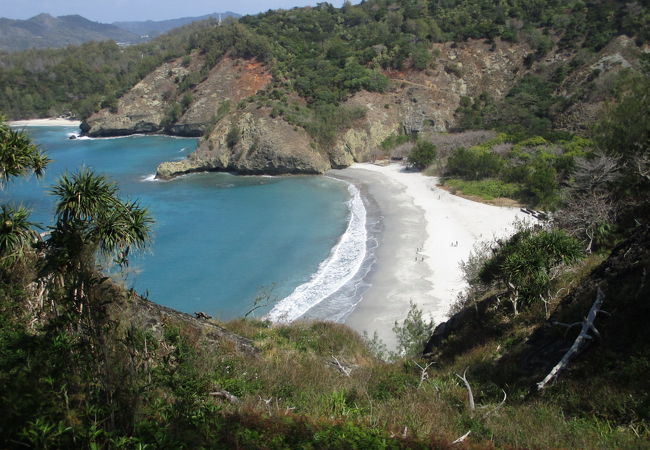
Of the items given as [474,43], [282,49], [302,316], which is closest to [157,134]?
[282,49]

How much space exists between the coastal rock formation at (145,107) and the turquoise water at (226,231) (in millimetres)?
26731

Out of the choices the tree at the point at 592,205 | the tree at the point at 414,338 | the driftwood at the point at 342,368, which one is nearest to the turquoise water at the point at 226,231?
the driftwood at the point at 342,368

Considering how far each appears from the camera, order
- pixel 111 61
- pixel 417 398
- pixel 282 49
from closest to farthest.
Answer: pixel 417 398 → pixel 282 49 → pixel 111 61

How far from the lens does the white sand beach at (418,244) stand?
21.7m

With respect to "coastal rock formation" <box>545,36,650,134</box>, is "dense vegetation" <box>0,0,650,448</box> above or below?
below

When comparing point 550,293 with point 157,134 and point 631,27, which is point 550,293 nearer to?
point 631,27

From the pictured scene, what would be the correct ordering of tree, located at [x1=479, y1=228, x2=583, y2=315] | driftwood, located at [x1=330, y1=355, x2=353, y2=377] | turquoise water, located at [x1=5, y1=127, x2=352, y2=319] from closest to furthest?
driftwood, located at [x1=330, y1=355, x2=353, y2=377], tree, located at [x1=479, y1=228, x2=583, y2=315], turquoise water, located at [x1=5, y1=127, x2=352, y2=319]

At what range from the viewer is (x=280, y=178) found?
170ft

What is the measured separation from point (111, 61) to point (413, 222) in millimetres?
130181

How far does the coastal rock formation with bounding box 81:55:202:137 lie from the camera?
85188 millimetres

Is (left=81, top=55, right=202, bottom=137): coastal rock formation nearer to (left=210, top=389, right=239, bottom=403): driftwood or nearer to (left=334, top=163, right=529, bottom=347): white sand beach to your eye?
(left=334, top=163, right=529, bottom=347): white sand beach

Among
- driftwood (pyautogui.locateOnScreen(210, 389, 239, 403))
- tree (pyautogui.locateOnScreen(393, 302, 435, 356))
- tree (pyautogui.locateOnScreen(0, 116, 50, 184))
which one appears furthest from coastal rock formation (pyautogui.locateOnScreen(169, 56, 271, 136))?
driftwood (pyautogui.locateOnScreen(210, 389, 239, 403))

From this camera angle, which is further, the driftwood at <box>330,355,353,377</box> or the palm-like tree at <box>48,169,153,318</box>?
the driftwood at <box>330,355,353,377</box>

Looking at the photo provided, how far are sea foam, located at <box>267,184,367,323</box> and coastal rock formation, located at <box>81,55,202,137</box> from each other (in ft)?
215
